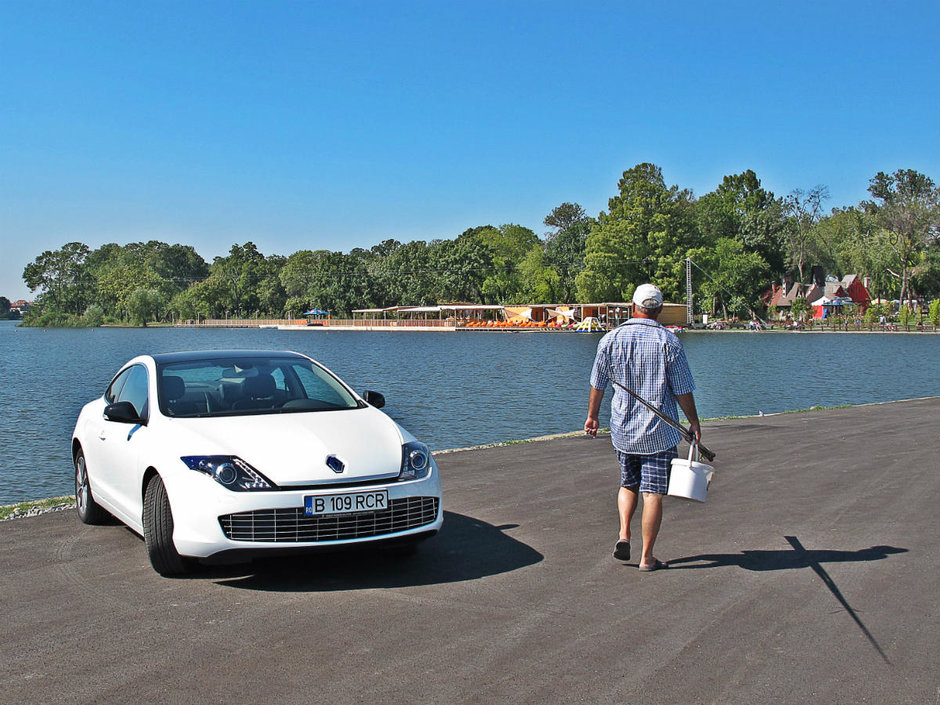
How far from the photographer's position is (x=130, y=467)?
21.5ft

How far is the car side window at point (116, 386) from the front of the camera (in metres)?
8.01

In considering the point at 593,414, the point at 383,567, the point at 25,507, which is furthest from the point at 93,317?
the point at 593,414

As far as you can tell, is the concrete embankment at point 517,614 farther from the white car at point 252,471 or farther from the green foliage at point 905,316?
the green foliage at point 905,316

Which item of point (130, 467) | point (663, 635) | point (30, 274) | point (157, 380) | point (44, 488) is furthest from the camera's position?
point (30, 274)

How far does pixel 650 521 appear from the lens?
6.08 m

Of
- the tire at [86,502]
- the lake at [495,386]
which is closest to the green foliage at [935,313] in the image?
the lake at [495,386]

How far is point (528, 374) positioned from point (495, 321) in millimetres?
84188

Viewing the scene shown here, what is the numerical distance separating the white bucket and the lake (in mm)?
12004

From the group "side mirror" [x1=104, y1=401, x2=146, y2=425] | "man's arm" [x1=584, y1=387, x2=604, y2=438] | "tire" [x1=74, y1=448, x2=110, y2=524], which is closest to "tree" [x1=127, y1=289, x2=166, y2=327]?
"tire" [x1=74, y1=448, x2=110, y2=524]

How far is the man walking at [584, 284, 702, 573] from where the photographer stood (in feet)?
19.9

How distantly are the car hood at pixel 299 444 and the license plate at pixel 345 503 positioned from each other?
11 cm

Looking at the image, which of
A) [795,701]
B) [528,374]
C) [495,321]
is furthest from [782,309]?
[795,701]

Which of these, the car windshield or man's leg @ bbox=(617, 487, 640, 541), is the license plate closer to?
the car windshield

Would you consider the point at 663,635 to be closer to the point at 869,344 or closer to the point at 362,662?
the point at 362,662
